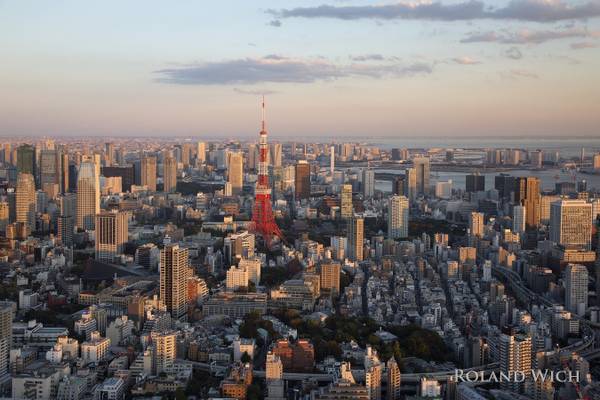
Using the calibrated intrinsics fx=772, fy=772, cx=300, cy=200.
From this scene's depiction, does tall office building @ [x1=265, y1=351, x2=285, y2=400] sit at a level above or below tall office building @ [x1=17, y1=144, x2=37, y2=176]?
below

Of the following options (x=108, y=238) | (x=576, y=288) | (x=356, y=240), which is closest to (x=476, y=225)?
(x=356, y=240)

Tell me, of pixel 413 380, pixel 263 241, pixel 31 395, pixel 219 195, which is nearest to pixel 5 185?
pixel 219 195

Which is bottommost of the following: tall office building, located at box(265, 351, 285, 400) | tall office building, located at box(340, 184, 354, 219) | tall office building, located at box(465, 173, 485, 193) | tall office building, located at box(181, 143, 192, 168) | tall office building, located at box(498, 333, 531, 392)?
tall office building, located at box(265, 351, 285, 400)

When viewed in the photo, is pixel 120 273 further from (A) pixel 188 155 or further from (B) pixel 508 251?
(A) pixel 188 155

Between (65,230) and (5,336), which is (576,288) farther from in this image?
(65,230)

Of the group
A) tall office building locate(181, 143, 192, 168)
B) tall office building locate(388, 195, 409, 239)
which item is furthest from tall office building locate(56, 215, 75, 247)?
tall office building locate(181, 143, 192, 168)

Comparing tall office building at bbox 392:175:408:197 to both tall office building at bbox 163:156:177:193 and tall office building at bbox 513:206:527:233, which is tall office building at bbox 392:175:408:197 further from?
tall office building at bbox 163:156:177:193
